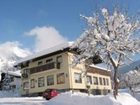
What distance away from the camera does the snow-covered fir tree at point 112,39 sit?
26781 mm

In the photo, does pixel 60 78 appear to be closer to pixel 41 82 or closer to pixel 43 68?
pixel 43 68

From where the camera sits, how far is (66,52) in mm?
48625

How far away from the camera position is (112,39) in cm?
2702

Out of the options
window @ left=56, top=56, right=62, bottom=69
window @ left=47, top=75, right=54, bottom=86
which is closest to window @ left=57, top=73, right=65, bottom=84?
window @ left=56, top=56, right=62, bottom=69

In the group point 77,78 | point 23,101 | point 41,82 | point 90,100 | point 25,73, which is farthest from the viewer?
point 25,73

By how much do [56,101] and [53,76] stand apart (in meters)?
24.0

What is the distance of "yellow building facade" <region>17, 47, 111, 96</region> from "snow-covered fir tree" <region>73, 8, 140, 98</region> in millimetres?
16749

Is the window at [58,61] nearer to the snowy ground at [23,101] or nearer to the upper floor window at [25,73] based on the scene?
the upper floor window at [25,73]

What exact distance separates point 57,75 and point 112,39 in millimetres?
24272

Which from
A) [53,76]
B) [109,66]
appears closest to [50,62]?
[53,76]

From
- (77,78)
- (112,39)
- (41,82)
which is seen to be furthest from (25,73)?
(112,39)

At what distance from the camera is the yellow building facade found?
4853 cm

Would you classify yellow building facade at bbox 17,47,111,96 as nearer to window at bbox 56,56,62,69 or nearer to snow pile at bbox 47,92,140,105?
window at bbox 56,56,62,69

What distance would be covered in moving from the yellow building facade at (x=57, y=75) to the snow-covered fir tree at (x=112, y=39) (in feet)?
54.9
